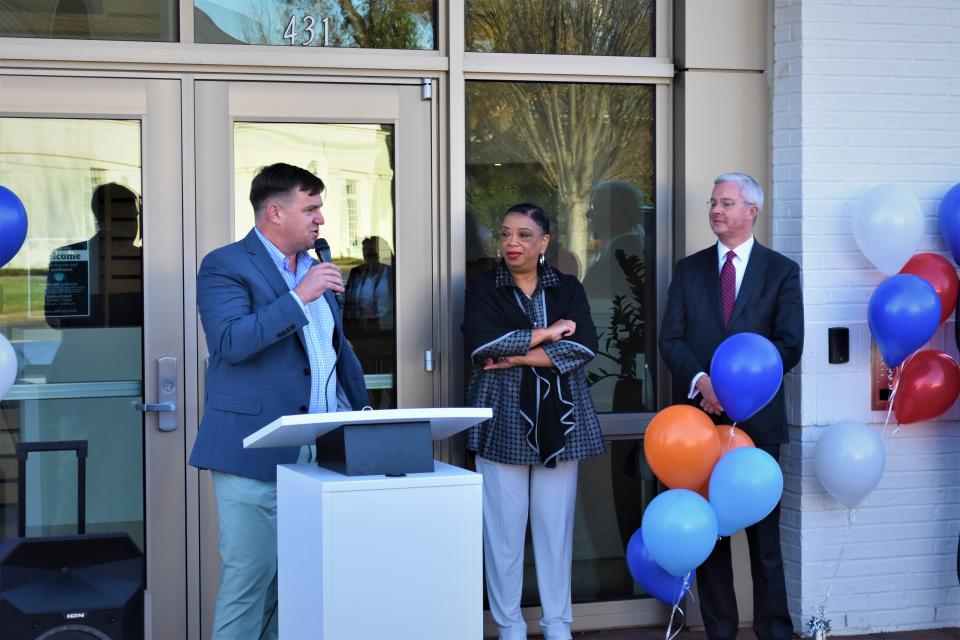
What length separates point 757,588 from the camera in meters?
4.62

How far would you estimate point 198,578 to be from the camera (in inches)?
187

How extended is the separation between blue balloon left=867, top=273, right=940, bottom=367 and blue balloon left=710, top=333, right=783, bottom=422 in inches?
23.2

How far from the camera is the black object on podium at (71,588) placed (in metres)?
3.34

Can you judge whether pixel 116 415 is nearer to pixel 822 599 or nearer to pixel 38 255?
pixel 38 255

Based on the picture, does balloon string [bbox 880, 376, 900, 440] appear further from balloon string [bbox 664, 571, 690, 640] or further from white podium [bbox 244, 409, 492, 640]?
white podium [bbox 244, 409, 492, 640]

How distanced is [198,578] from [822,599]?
261 cm

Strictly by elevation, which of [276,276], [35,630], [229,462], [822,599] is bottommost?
[822,599]

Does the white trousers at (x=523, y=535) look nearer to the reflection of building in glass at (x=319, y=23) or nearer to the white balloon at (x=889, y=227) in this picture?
the white balloon at (x=889, y=227)

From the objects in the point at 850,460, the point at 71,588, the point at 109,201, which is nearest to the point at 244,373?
the point at 71,588

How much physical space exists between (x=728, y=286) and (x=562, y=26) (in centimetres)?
138

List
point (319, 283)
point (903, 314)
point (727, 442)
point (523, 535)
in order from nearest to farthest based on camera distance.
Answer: point (319, 283) → point (727, 442) → point (903, 314) → point (523, 535)

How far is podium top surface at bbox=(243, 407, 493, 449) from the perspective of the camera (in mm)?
2803

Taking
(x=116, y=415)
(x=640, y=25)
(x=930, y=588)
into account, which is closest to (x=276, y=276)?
(x=116, y=415)

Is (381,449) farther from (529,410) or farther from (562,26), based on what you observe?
(562,26)
